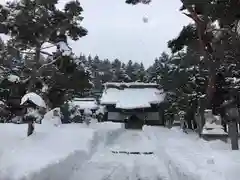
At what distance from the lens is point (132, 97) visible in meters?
37.9

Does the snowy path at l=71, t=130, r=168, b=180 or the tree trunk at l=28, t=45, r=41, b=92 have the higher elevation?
the tree trunk at l=28, t=45, r=41, b=92

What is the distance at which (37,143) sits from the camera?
32.0ft

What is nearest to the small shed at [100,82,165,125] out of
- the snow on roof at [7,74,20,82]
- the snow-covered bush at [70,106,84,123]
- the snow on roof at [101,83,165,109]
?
the snow on roof at [101,83,165,109]

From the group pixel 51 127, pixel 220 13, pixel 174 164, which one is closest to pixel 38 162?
pixel 174 164

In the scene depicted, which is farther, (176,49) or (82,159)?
(176,49)

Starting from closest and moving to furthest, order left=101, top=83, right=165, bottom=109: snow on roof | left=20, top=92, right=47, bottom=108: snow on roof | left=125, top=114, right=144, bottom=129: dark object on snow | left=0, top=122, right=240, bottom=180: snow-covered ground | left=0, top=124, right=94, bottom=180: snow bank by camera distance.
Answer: left=0, top=124, right=94, bottom=180: snow bank, left=0, top=122, right=240, bottom=180: snow-covered ground, left=20, top=92, right=47, bottom=108: snow on roof, left=125, top=114, right=144, bottom=129: dark object on snow, left=101, top=83, right=165, bottom=109: snow on roof

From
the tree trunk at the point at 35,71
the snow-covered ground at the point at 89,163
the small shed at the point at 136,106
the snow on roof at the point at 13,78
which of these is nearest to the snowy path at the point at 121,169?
the snow-covered ground at the point at 89,163

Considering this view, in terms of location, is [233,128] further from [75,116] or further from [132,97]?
[132,97]

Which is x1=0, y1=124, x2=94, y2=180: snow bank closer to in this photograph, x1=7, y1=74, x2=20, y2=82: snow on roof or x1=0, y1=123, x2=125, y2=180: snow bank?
x1=0, y1=123, x2=125, y2=180: snow bank

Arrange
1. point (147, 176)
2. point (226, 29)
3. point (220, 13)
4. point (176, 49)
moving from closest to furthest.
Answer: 1. point (147, 176)
2. point (220, 13)
3. point (226, 29)
4. point (176, 49)

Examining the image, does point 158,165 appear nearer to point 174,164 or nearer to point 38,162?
point 174,164

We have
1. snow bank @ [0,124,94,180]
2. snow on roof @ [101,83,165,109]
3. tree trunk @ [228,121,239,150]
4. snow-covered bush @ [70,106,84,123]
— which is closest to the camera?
snow bank @ [0,124,94,180]

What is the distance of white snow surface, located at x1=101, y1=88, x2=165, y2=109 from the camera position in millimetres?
35938

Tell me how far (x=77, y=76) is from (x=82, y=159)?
12064 mm
